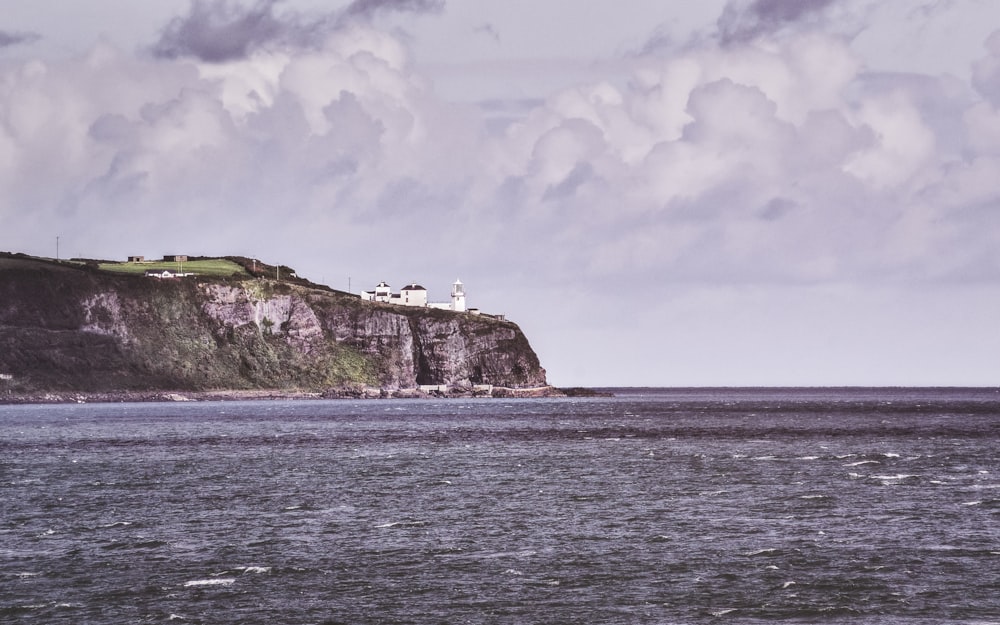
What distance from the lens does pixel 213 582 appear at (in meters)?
43.0

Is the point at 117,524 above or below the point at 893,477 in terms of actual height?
below

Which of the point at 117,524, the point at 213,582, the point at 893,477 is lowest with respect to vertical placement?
the point at 213,582

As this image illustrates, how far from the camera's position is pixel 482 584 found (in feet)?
140

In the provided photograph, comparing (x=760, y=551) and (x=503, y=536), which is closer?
(x=760, y=551)

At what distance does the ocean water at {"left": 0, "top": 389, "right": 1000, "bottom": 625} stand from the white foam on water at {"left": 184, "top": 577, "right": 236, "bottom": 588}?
106 mm

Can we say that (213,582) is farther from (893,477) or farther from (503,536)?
(893,477)

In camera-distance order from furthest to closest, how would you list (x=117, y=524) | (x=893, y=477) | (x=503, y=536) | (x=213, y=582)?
1. (x=893, y=477)
2. (x=117, y=524)
3. (x=503, y=536)
4. (x=213, y=582)

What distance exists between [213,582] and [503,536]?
48.1ft

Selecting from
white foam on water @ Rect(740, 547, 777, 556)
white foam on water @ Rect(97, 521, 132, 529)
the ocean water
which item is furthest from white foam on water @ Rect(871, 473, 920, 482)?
white foam on water @ Rect(97, 521, 132, 529)

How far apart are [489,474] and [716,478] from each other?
15.5 meters

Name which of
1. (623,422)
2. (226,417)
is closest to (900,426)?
(623,422)

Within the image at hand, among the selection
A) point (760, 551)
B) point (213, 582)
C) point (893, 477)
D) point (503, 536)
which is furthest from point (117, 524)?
point (893, 477)

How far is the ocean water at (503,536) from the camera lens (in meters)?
39.2

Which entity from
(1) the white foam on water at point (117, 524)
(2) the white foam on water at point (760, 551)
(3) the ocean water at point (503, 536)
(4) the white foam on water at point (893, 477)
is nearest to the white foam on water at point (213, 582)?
(3) the ocean water at point (503, 536)
